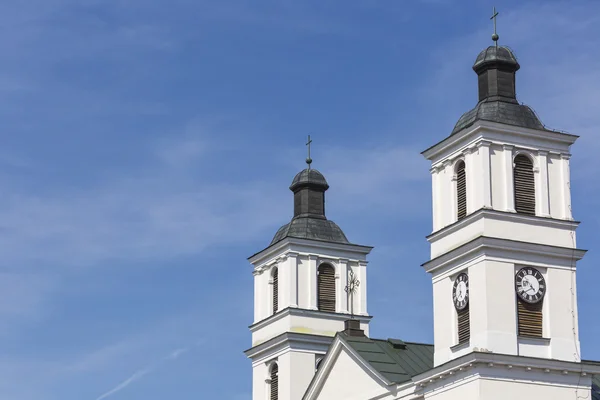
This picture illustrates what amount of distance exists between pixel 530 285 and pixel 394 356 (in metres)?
8.93

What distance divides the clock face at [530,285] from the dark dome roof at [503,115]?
4.87 metres

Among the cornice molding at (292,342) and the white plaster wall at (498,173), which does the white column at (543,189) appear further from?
the cornice molding at (292,342)

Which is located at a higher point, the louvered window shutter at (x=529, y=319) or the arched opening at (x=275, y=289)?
the arched opening at (x=275, y=289)

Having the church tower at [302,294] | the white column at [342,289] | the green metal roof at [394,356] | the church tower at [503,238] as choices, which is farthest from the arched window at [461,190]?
the white column at [342,289]

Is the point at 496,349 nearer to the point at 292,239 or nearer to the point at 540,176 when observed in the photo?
the point at 540,176

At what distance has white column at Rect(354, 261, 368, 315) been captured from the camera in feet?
204

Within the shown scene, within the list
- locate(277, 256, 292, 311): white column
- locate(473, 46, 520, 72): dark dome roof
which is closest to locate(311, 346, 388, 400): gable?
locate(277, 256, 292, 311): white column

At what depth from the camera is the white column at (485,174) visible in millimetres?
46125

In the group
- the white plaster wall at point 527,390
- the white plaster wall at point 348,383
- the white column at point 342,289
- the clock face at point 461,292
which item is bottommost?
the white plaster wall at point 527,390

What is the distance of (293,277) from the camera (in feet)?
200

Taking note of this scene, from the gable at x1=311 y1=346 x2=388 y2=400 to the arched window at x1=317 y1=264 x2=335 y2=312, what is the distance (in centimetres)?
655

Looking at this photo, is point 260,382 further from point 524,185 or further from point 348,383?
point 524,185

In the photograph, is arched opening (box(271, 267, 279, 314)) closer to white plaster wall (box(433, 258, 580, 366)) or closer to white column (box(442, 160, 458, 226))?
white column (box(442, 160, 458, 226))

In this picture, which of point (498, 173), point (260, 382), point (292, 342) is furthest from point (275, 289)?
point (498, 173)
